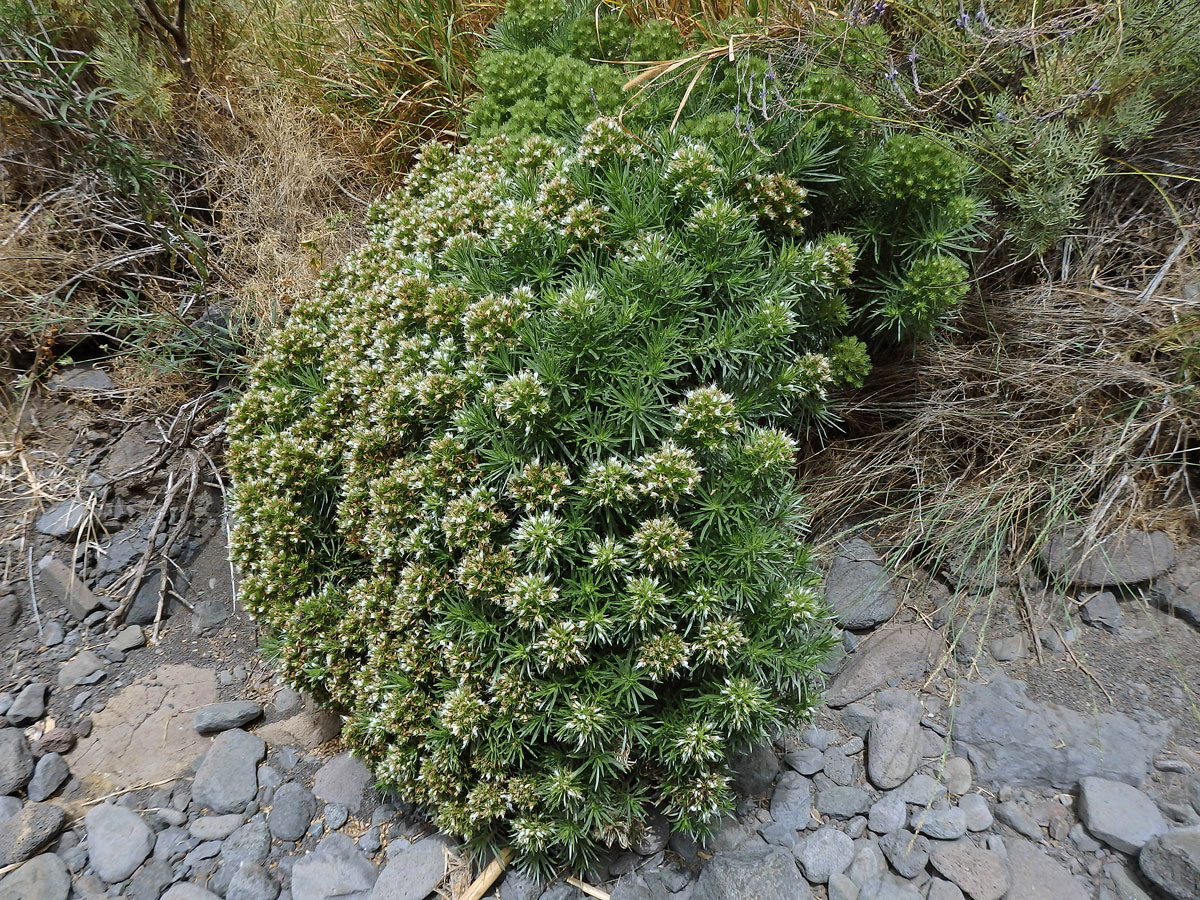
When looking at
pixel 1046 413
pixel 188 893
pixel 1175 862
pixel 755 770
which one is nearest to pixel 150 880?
pixel 188 893

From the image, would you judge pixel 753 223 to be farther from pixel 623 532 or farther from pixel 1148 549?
pixel 1148 549

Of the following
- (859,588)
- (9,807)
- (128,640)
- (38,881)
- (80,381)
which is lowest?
(38,881)

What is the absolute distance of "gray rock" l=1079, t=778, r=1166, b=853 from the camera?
7.54ft

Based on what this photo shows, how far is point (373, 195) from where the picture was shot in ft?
15.2

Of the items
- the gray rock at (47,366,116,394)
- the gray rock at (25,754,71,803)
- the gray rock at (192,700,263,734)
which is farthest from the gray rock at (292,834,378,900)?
the gray rock at (47,366,116,394)

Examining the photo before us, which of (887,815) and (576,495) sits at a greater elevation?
(576,495)

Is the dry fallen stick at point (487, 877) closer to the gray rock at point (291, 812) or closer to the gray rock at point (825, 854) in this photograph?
the gray rock at point (291, 812)

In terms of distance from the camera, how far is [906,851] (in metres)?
2.42

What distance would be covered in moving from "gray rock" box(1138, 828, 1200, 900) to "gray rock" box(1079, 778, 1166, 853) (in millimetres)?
43

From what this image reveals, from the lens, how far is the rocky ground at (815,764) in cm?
239

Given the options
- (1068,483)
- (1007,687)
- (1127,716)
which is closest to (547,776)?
(1007,687)

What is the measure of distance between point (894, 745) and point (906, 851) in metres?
0.34

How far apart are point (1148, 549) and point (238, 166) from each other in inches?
194

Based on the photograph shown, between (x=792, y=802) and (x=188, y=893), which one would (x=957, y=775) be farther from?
(x=188, y=893)
